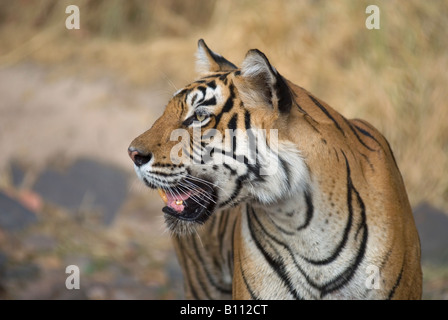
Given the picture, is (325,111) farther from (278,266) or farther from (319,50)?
(319,50)

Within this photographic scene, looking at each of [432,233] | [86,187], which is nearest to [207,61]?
[432,233]

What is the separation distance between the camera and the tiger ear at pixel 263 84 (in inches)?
101

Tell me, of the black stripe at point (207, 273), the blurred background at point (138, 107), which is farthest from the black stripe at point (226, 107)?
the blurred background at point (138, 107)

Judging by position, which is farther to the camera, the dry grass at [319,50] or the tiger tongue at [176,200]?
the dry grass at [319,50]

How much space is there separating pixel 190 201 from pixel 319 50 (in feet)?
15.3

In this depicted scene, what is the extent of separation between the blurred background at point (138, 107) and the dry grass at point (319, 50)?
14 mm

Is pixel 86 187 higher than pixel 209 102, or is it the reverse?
pixel 86 187

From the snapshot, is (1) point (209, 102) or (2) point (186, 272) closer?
(1) point (209, 102)

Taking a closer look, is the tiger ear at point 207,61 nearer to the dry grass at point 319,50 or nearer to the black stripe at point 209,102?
the black stripe at point 209,102

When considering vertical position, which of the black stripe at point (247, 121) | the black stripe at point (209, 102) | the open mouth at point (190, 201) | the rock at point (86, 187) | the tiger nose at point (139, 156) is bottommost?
the open mouth at point (190, 201)

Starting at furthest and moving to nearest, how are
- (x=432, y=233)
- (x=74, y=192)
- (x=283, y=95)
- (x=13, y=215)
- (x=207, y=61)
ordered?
(x=74, y=192)
(x=13, y=215)
(x=432, y=233)
(x=207, y=61)
(x=283, y=95)

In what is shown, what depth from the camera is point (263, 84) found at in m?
2.66

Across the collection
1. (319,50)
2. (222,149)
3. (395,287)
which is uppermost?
(319,50)

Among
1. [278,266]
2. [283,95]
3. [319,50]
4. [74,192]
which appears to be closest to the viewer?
[283,95]
